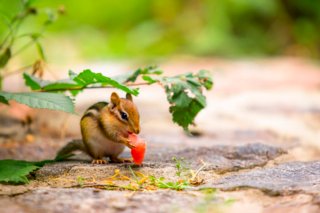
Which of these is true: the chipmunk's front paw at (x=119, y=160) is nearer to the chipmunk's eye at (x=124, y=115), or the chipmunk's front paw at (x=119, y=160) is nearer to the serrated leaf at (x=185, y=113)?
the chipmunk's eye at (x=124, y=115)

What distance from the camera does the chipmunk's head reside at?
12.0 ft

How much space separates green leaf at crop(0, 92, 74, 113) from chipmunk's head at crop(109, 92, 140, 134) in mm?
397

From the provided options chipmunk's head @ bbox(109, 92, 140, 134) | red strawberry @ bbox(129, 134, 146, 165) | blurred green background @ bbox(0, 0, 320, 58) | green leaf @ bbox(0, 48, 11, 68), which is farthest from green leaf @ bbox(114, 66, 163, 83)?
blurred green background @ bbox(0, 0, 320, 58)

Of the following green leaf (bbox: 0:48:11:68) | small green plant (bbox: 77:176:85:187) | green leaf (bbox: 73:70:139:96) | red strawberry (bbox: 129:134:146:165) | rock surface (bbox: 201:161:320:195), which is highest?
green leaf (bbox: 0:48:11:68)

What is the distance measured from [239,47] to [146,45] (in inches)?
65.0

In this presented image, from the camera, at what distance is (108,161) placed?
384cm

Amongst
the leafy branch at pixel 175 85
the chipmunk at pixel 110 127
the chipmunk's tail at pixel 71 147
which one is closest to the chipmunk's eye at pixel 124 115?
the chipmunk at pixel 110 127

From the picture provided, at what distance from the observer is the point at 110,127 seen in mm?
3742

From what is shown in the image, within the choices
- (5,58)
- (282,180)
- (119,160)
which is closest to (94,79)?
(119,160)

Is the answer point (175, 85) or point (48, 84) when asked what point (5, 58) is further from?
point (175, 85)

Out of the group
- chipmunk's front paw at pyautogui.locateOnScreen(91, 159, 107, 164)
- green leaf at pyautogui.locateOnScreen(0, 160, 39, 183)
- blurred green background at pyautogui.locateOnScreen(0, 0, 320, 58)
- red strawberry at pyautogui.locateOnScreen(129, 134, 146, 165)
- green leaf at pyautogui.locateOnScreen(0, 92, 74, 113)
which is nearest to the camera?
green leaf at pyautogui.locateOnScreen(0, 160, 39, 183)

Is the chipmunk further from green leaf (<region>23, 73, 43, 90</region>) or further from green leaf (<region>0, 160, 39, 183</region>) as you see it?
green leaf (<region>0, 160, 39, 183</region>)

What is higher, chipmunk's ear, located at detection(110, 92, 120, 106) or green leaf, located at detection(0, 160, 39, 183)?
chipmunk's ear, located at detection(110, 92, 120, 106)

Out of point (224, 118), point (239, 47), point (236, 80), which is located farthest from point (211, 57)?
point (224, 118)
